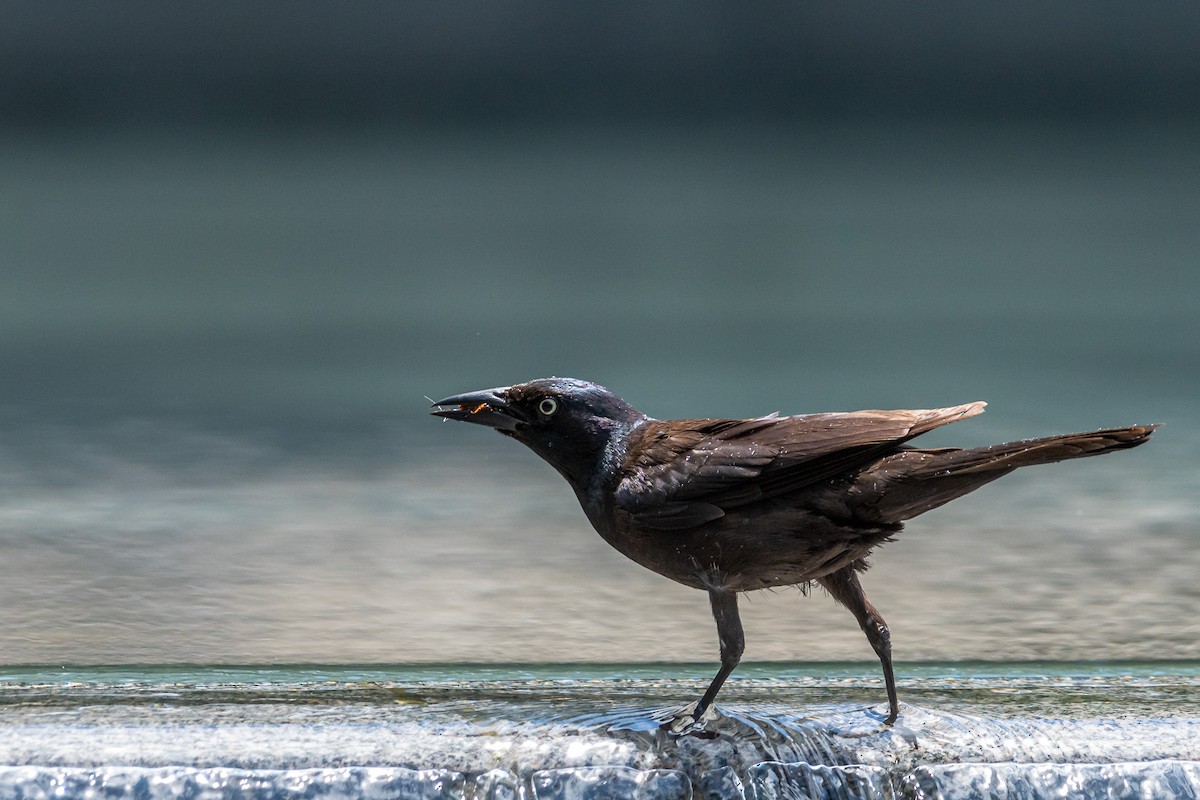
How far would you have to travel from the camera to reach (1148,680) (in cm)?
369

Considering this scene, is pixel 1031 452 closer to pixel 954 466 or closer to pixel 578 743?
pixel 954 466

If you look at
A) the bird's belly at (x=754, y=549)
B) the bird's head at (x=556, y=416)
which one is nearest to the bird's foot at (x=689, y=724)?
the bird's belly at (x=754, y=549)

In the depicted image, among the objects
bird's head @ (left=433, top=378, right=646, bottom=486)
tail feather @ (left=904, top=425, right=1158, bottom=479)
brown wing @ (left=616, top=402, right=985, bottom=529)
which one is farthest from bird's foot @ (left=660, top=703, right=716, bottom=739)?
Answer: tail feather @ (left=904, top=425, right=1158, bottom=479)

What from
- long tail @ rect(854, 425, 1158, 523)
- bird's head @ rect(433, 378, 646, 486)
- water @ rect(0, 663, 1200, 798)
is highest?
bird's head @ rect(433, 378, 646, 486)

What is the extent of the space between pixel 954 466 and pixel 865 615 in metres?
0.44

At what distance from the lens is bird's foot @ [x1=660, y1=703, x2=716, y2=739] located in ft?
9.97

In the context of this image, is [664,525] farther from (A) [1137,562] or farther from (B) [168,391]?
(B) [168,391]

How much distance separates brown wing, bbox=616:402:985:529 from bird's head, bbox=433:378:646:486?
10cm

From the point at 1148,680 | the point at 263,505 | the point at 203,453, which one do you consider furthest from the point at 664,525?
the point at 203,453

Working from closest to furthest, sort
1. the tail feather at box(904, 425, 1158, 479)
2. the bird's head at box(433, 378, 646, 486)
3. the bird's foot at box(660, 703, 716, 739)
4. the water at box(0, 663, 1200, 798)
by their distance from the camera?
the tail feather at box(904, 425, 1158, 479) < the water at box(0, 663, 1200, 798) < the bird's foot at box(660, 703, 716, 739) < the bird's head at box(433, 378, 646, 486)

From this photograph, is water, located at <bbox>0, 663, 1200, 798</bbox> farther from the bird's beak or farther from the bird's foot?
the bird's beak

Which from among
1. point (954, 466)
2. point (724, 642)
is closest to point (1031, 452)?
point (954, 466)

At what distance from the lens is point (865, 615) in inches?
122

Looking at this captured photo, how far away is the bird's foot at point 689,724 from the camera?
9.97 feet
